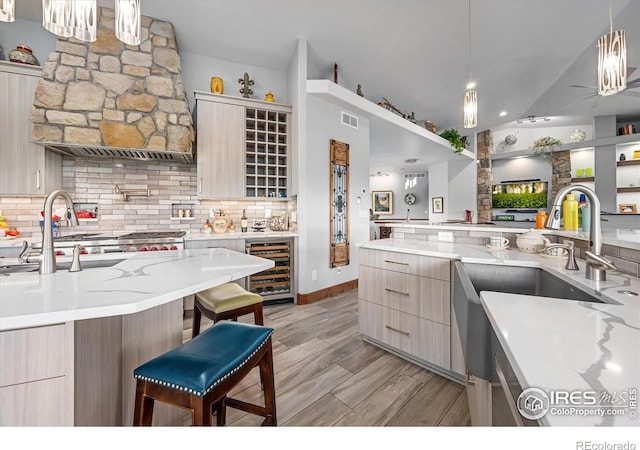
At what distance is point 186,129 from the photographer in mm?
3037

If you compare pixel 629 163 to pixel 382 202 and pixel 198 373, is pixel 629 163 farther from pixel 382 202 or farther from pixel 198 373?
pixel 198 373

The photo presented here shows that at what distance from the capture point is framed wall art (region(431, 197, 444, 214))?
7.96 meters

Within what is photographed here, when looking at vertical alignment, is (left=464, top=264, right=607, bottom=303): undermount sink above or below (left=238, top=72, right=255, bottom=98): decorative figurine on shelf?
below

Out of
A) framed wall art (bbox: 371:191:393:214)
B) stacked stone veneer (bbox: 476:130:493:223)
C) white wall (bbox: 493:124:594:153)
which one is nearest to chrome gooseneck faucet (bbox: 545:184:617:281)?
stacked stone veneer (bbox: 476:130:493:223)

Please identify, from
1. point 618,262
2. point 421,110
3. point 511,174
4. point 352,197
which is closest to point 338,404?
point 618,262

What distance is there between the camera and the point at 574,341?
593 mm

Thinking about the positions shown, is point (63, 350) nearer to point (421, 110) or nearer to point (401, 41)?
point (401, 41)

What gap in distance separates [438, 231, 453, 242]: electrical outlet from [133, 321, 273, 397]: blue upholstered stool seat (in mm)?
1966

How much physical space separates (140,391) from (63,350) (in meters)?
0.29

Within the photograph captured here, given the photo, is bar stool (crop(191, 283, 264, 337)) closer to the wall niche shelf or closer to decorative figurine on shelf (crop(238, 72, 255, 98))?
decorative figurine on shelf (crop(238, 72, 255, 98))

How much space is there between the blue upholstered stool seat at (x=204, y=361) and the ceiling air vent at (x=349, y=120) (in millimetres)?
3420

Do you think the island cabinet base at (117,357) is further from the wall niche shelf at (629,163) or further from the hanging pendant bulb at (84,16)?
the wall niche shelf at (629,163)

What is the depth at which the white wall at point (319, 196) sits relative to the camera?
11.0ft
